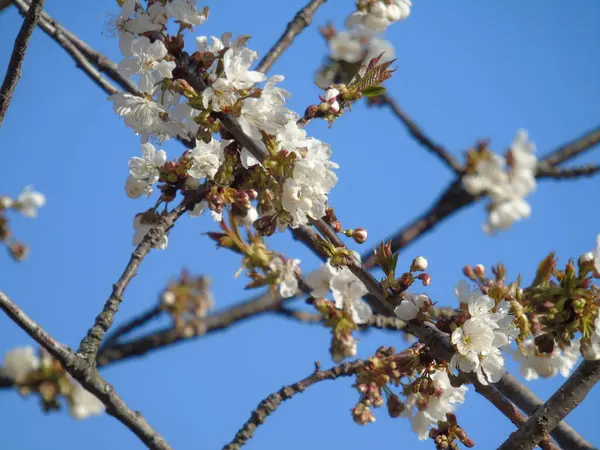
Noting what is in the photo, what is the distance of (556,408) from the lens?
57.9 inches

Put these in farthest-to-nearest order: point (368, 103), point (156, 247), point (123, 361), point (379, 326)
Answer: point (123, 361)
point (368, 103)
point (379, 326)
point (156, 247)

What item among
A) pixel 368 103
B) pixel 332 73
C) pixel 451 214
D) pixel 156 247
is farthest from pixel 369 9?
→ pixel 156 247

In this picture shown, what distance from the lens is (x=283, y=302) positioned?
3803 mm

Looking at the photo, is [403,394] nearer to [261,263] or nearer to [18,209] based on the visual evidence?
[261,263]

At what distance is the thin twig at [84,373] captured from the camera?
1.37 m

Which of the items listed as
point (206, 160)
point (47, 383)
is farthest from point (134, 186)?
point (47, 383)

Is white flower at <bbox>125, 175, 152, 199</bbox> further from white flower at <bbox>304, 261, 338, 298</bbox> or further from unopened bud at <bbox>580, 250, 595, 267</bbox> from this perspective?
unopened bud at <bbox>580, 250, 595, 267</bbox>

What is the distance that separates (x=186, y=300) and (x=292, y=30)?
8.54 feet

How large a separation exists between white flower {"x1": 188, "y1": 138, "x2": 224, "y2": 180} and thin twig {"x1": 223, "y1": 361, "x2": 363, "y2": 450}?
77 centimetres

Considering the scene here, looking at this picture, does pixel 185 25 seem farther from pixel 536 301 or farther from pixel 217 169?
pixel 536 301

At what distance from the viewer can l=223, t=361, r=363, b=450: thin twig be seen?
6.15 ft

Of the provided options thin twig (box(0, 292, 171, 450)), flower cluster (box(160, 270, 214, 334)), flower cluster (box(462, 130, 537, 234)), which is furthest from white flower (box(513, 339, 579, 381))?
flower cluster (box(160, 270, 214, 334))

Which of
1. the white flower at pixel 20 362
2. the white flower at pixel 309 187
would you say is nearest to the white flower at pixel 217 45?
the white flower at pixel 309 187

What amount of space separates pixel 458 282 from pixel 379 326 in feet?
2.78
